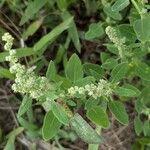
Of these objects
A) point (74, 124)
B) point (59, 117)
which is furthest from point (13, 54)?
point (74, 124)

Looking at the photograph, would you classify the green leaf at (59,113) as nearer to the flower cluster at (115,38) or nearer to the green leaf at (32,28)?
the flower cluster at (115,38)

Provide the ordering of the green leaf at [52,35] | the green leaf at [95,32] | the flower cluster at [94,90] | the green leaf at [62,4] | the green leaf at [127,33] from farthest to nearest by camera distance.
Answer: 1. the green leaf at [62,4]
2. the green leaf at [52,35]
3. the green leaf at [95,32]
4. the green leaf at [127,33]
5. the flower cluster at [94,90]

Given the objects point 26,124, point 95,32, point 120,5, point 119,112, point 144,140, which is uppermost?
point 120,5

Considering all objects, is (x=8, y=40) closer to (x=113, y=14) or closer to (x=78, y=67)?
(x=78, y=67)

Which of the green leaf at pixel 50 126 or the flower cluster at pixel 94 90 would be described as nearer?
the flower cluster at pixel 94 90

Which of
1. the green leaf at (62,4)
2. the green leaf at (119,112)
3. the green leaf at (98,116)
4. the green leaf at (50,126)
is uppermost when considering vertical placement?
the green leaf at (62,4)

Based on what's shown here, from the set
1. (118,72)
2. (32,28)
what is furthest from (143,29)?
(32,28)

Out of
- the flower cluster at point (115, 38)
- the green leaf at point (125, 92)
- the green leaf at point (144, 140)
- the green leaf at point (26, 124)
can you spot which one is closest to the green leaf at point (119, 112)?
the green leaf at point (125, 92)

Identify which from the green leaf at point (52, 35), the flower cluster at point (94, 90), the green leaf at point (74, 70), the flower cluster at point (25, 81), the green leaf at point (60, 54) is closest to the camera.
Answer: the flower cluster at point (25, 81)
